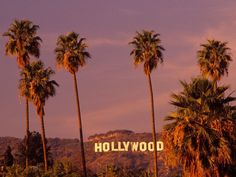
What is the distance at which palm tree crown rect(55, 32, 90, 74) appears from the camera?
8981 cm

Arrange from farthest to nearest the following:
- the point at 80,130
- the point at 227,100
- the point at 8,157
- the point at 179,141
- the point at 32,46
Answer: the point at 8,157, the point at 32,46, the point at 80,130, the point at 227,100, the point at 179,141

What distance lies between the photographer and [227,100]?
1829 inches

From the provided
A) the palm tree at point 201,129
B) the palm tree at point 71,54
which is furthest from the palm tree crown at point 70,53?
the palm tree at point 201,129

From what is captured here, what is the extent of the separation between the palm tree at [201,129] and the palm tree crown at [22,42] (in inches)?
2091

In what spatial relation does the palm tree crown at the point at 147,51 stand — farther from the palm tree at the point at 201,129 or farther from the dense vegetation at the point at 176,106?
the palm tree at the point at 201,129

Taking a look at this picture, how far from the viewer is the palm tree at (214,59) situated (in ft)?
292

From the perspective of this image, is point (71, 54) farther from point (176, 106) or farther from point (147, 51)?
point (176, 106)

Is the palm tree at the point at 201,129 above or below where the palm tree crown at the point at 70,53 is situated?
below

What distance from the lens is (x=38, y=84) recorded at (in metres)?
90.1

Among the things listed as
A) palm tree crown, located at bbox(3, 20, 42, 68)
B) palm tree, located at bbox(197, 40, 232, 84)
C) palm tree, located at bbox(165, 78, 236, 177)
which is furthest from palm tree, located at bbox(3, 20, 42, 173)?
palm tree, located at bbox(165, 78, 236, 177)

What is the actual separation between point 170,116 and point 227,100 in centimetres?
461

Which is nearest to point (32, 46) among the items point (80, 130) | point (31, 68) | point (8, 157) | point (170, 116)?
point (31, 68)

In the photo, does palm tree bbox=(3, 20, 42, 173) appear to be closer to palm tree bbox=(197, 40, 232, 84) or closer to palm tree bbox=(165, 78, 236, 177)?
palm tree bbox=(197, 40, 232, 84)

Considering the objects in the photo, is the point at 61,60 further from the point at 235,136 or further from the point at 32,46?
the point at 235,136
